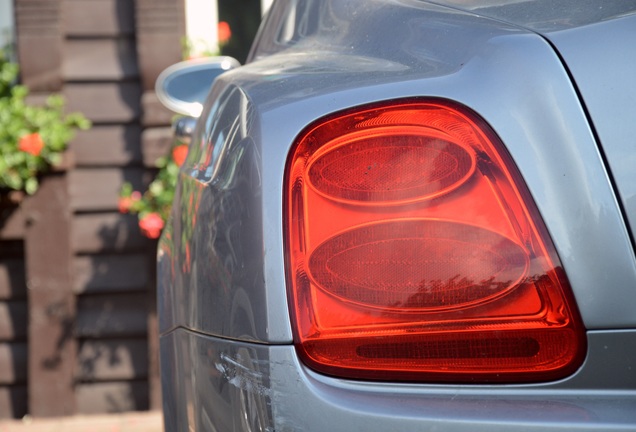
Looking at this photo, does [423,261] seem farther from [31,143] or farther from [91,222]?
[91,222]

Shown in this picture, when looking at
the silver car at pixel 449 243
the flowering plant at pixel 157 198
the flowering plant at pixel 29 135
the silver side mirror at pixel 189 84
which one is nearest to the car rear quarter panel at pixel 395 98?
the silver car at pixel 449 243

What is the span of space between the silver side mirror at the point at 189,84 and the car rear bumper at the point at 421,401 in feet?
4.98

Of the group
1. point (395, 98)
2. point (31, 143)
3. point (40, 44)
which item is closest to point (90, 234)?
point (31, 143)

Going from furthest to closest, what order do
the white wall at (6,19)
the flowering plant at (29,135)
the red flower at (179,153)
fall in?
1. the white wall at (6,19)
2. the flowering plant at (29,135)
3. the red flower at (179,153)

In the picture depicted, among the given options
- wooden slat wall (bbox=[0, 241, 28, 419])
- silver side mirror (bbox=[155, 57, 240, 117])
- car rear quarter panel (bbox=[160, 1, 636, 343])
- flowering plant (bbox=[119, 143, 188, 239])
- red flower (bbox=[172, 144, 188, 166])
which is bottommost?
wooden slat wall (bbox=[0, 241, 28, 419])

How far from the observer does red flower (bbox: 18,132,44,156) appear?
16.1 feet

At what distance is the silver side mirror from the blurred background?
2569 mm

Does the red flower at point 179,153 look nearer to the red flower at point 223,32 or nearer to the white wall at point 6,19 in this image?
the red flower at point 223,32

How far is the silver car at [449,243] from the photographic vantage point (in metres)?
1.04

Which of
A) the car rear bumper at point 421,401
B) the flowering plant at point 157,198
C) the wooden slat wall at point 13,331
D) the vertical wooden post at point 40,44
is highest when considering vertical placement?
the car rear bumper at point 421,401

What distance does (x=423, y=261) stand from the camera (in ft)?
3.56

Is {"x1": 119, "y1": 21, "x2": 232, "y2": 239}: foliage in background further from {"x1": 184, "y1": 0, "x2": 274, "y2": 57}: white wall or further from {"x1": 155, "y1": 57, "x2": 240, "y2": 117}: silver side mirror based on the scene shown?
{"x1": 155, "y1": 57, "x2": 240, "y2": 117}: silver side mirror

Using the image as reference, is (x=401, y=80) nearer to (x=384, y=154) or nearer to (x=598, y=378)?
(x=384, y=154)

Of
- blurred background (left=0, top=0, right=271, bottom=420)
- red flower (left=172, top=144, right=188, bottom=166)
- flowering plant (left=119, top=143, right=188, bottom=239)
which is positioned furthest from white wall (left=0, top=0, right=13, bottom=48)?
red flower (left=172, top=144, right=188, bottom=166)
